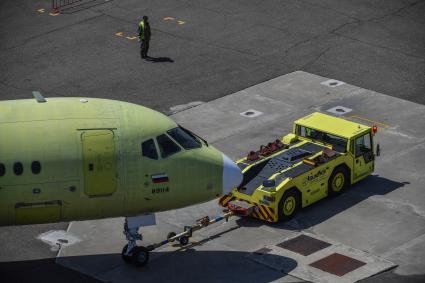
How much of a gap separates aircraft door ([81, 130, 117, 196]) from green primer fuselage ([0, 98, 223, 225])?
0.03 m

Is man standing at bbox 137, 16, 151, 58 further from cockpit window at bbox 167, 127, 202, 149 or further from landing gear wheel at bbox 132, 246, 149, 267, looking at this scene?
landing gear wheel at bbox 132, 246, 149, 267

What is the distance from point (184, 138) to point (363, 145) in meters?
8.38

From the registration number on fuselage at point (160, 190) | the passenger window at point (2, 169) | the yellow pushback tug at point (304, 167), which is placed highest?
the passenger window at point (2, 169)

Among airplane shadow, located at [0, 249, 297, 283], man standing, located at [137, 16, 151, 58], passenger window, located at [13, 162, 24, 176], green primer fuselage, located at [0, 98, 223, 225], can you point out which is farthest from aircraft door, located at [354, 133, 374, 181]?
man standing, located at [137, 16, 151, 58]

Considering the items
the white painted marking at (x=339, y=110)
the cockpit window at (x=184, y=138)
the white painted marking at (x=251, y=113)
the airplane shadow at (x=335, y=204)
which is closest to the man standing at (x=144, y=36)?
the white painted marking at (x=251, y=113)

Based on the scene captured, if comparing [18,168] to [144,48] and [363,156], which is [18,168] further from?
[144,48]

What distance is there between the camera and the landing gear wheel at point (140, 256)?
2877cm

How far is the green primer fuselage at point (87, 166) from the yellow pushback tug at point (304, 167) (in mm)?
3562

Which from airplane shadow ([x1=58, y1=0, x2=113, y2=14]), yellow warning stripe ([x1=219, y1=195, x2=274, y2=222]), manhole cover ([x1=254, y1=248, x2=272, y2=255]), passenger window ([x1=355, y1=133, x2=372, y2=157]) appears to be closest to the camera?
manhole cover ([x1=254, y1=248, x2=272, y2=255])

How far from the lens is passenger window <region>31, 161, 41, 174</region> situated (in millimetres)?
26453

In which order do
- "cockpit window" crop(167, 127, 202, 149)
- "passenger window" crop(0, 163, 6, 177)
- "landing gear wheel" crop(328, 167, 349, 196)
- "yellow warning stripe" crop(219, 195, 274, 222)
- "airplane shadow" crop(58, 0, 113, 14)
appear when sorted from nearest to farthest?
"passenger window" crop(0, 163, 6, 177) → "cockpit window" crop(167, 127, 202, 149) → "yellow warning stripe" crop(219, 195, 274, 222) → "landing gear wheel" crop(328, 167, 349, 196) → "airplane shadow" crop(58, 0, 113, 14)

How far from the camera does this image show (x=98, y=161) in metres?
26.8

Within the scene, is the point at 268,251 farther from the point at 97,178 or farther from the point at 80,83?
the point at 80,83

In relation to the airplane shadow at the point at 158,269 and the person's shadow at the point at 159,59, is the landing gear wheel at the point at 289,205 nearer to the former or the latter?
the airplane shadow at the point at 158,269
